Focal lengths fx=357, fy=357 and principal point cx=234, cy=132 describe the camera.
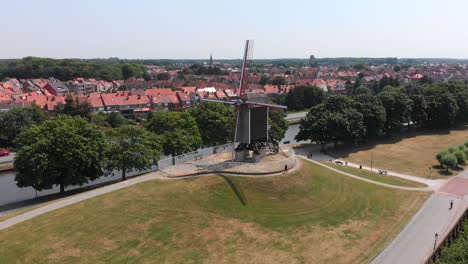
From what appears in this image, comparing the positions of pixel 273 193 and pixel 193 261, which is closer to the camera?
pixel 193 261

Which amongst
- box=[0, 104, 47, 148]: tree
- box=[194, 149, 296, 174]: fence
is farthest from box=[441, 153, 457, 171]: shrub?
box=[0, 104, 47, 148]: tree

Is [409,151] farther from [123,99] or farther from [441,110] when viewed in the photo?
[123,99]

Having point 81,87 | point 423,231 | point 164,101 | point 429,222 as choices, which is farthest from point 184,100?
point 423,231

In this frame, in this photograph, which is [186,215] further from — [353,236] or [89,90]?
[89,90]

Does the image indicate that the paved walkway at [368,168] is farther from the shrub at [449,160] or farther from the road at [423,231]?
the shrub at [449,160]

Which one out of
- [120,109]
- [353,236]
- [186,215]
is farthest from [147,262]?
[120,109]

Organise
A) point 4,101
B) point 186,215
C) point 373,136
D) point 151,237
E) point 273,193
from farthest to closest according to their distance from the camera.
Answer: point 4,101 < point 373,136 < point 273,193 < point 186,215 < point 151,237

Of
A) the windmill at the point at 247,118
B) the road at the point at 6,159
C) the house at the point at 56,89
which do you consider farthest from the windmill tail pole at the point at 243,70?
the house at the point at 56,89
